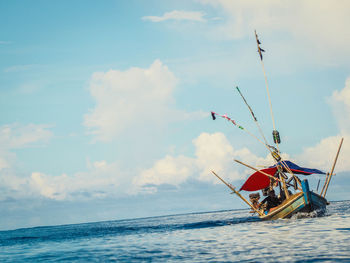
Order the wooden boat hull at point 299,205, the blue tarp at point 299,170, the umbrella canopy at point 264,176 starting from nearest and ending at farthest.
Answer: the wooden boat hull at point 299,205, the blue tarp at point 299,170, the umbrella canopy at point 264,176

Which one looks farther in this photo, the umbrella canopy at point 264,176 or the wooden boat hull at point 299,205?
the umbrella canopy at point 264,176

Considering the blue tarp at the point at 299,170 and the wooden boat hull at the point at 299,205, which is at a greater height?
the blue tarp at the point at 299,170

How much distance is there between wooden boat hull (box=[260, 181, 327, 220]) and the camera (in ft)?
106

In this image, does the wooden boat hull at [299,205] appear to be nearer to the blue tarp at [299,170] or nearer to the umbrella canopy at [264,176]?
the blue tarp at [299,170]

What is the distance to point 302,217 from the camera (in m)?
33.2

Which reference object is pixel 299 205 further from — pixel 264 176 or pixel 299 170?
pixel 264 176

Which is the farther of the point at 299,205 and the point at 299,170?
the point at 299,170

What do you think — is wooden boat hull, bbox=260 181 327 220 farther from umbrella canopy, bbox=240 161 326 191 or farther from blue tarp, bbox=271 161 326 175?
umbrella canopy, bbox=240 161 326 191

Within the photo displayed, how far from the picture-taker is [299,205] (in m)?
32.7

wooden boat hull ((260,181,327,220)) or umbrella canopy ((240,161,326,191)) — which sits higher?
umbrella canopy ((240,161,326,191))

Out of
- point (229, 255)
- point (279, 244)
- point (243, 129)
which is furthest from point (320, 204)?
point (229, 255)

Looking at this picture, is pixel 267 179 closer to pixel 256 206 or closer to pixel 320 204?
pixel 256 206

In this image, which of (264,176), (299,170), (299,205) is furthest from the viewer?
(264,176)

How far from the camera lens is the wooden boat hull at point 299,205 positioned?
32.3 metres
